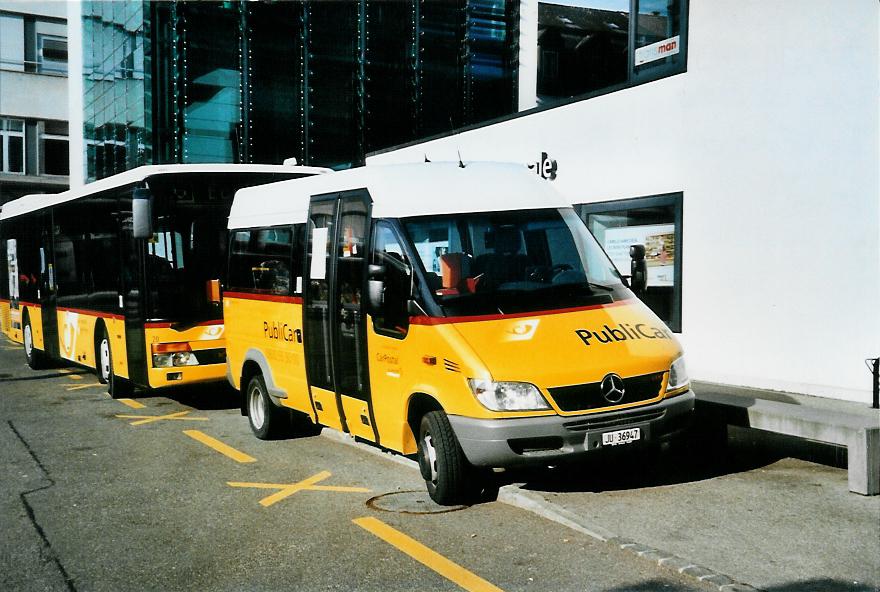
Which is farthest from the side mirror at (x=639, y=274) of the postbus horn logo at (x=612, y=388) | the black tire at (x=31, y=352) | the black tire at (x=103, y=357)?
the black tire at (x=31, y=352)

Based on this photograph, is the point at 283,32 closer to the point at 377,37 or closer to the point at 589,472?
the point at 377,37

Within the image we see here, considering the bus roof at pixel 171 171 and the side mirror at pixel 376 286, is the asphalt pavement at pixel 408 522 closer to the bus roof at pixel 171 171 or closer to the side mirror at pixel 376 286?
the side mirror at pixel 376 286

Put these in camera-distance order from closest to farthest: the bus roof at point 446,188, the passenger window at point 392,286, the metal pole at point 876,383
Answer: the passenger window at point 392,286, the bus roof at point 446,188, the metal pole at point 876,383

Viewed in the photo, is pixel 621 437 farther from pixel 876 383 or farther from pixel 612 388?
pixel 876 383

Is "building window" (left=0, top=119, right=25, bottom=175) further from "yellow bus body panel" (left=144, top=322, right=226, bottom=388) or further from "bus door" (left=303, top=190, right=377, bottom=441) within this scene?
"bus door" (left=303, top=190, right=377, bottom=441)

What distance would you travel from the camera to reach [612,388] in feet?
22.7

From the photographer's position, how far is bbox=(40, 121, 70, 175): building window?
51344mm

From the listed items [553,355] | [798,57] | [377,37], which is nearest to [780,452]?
[553,355]

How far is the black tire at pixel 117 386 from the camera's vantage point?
531 inches

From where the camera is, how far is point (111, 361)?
13508mm

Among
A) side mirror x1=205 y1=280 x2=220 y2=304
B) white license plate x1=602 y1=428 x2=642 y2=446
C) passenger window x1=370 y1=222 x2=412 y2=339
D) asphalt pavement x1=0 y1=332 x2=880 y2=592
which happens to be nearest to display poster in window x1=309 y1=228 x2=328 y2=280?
passenger window x1=370 y1=222 x2=412 y2=339

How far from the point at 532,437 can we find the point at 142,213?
689 cm

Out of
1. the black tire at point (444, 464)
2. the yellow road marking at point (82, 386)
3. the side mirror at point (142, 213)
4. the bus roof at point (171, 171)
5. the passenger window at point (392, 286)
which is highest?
the bus roof at point (171, 171)

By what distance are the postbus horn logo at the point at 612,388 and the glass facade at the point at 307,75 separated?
26.6 meters
